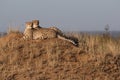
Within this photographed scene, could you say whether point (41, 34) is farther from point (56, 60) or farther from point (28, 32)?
point (56, 60)

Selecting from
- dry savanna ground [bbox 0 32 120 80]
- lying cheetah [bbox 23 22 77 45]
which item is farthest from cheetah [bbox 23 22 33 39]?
dry savanna ground [bbox 0 32 120 80]

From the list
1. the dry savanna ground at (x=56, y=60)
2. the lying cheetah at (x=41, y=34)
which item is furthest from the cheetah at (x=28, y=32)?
the dry savanna ground at (x=56, y=60)

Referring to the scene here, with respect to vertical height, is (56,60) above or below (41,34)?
below

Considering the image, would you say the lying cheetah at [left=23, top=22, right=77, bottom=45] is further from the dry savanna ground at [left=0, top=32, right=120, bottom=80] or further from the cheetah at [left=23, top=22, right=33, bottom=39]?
the dry savanna ground at [left=0, top=32, right=120, bottom=80]

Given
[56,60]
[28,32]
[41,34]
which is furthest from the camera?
[28,32]

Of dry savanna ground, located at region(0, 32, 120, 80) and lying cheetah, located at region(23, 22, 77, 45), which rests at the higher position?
lying cheetah, located at region(23, 22, 77, 45)

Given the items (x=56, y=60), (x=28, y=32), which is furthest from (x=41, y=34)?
(x=56, y=60)

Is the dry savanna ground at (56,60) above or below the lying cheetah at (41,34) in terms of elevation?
below

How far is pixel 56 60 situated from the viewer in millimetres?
15258

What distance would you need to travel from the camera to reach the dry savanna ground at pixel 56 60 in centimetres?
1450

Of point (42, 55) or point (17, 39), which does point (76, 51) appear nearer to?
point (42, 55)

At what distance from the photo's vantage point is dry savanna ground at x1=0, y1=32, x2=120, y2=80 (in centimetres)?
1450

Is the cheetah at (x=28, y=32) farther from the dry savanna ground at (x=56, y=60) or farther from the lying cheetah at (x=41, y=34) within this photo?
the dry savanna ground at (x=56, y=60)

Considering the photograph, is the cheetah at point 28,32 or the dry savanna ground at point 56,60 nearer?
the dry savanna ground at point 56,60
